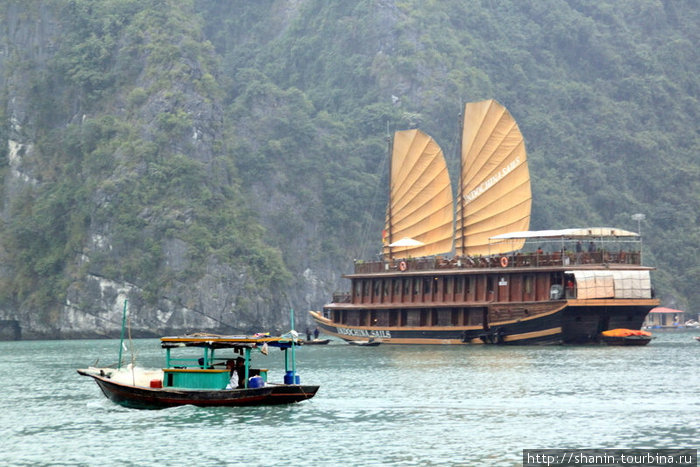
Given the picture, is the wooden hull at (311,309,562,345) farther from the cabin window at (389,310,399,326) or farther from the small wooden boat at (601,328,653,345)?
the small wooden boat at (601,328,653,345)

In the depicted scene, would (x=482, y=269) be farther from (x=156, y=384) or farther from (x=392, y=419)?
(x=392, y=419)

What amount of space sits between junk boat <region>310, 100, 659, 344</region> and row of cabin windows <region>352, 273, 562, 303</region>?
1.9 inches

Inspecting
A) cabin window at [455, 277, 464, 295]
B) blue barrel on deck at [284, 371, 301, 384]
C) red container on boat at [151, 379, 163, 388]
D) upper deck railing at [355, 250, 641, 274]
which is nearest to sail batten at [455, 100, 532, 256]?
upper deck railing at [355, 250, 641, 274]

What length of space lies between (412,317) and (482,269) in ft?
17.2

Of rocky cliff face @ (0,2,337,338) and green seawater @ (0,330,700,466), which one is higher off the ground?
Result: rocky cliff face @ (0,2,337,338)

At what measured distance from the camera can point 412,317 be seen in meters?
53.2

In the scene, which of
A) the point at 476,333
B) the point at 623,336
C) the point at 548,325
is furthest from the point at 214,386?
the point at 476,333

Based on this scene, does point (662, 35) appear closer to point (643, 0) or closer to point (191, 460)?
point (643, 0)

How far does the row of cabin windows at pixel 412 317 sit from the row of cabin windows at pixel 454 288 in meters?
0.52

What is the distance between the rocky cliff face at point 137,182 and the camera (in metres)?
74.1

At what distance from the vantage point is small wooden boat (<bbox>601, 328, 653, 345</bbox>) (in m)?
45.9

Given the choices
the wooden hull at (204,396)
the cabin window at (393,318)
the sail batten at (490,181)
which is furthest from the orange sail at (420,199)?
the wooden hull at (204,396)

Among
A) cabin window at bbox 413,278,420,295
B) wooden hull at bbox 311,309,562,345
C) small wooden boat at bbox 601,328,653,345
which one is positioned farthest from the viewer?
cabin window at bbox 413,278,420,295

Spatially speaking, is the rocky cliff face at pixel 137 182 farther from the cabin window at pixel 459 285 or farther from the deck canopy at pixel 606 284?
the deck canopy at pixel 606 284
